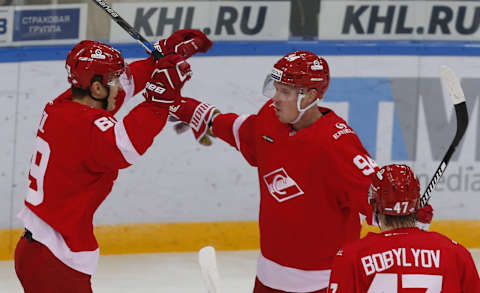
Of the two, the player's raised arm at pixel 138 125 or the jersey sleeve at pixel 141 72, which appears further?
the jersey sleeve at pixel 141 72

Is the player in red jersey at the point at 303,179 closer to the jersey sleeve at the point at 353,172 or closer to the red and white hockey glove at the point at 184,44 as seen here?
the jersey sleeve at the point at 353,172

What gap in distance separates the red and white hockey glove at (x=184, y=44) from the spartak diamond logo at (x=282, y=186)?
70cm

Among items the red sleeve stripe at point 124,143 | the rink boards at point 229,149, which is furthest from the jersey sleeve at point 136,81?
the rink boards at point 229,149

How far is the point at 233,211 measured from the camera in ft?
20.1

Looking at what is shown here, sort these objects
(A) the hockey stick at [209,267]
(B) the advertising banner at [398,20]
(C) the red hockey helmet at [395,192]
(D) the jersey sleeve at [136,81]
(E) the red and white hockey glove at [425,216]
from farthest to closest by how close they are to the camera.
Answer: (B) the advertising banner at [398,20] → (D) the jersey sleeve at [136,81] → (A) the hockey stick at [209,267] → (E) the red and white hockey glove at [425,216] → (C) the red hockey helmet at [395,192]

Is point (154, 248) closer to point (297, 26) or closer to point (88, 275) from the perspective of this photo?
point (297, 26)

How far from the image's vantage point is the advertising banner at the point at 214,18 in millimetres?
6039

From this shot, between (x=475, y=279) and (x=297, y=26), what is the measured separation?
3651 mm

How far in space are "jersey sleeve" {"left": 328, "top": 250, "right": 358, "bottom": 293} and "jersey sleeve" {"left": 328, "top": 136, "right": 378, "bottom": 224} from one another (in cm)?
61

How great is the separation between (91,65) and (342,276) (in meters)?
1.29

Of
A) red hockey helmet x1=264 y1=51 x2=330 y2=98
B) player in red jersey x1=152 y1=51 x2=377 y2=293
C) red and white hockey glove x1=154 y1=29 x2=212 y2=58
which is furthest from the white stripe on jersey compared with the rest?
red and white hockey glove x1=154 y1=29 x2=212 y2=58

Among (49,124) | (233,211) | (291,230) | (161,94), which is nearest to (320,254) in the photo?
(291,230)

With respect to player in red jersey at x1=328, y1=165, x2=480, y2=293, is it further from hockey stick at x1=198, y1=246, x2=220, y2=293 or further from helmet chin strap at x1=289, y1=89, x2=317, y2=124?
hockey stick at x1=198, y1=246, x2=220, y2=293

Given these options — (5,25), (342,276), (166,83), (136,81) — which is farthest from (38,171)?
(5,25)
